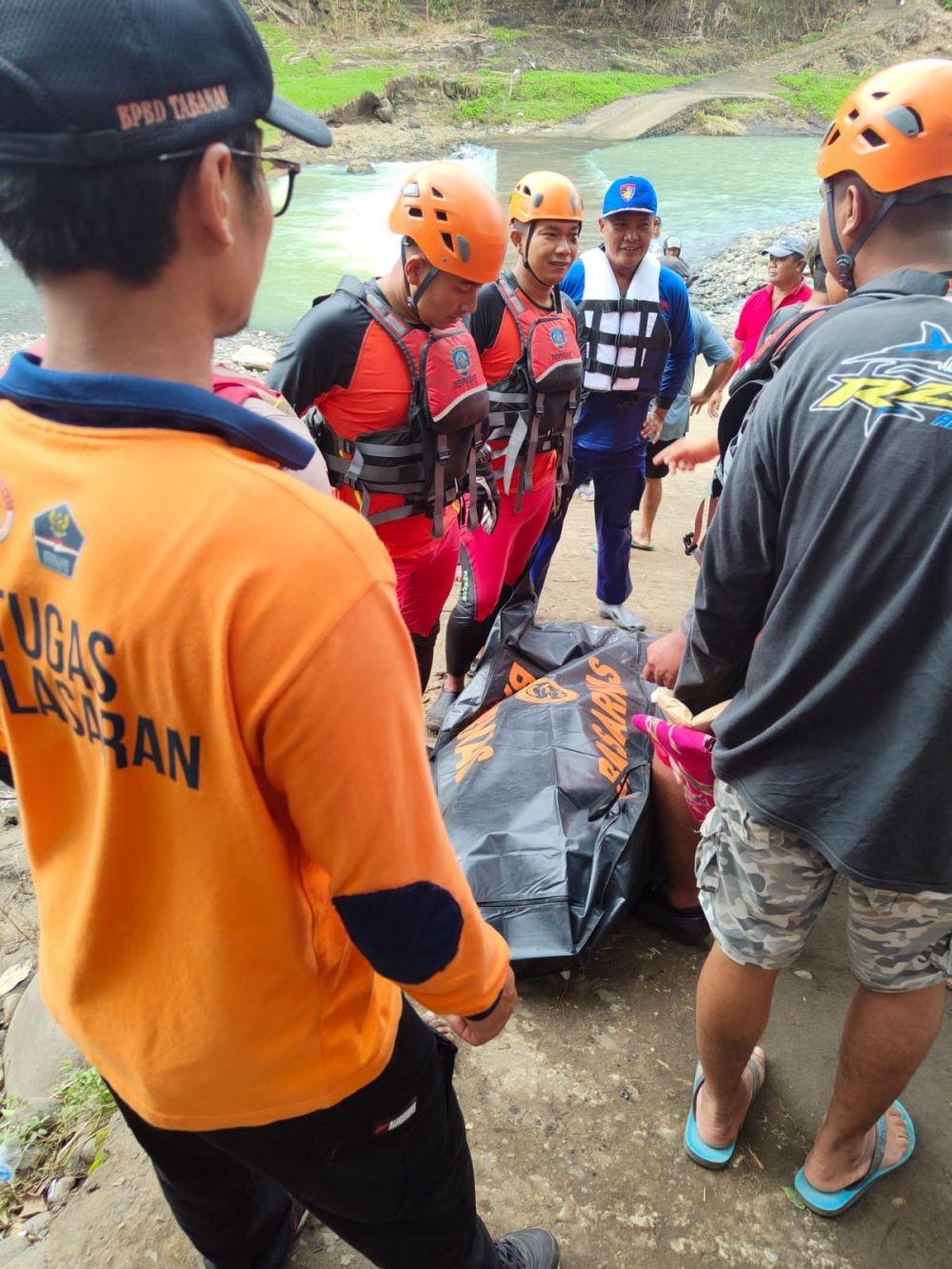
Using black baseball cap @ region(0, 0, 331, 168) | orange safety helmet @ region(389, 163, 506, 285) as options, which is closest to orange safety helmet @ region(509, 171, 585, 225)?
orange safety helmet @ region(389, 163, 506, 285)

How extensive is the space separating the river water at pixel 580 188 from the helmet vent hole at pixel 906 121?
13.3m

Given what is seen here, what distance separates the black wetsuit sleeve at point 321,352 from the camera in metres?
3.09

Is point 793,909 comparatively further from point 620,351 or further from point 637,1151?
point 620,351

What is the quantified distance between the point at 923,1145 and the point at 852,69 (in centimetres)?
6262

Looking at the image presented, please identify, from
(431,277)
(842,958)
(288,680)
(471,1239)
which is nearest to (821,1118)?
(842,958)

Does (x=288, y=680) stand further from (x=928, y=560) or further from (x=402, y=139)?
(x=402, y=139)

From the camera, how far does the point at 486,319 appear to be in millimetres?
3926

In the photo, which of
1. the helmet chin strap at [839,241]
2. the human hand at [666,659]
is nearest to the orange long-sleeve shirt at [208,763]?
the human hand at [666,659]

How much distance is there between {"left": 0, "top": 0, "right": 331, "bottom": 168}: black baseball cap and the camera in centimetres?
76

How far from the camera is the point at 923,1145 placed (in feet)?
7.16

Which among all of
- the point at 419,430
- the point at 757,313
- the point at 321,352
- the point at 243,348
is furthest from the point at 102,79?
the point at 243,348

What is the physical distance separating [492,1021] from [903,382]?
1243 mm

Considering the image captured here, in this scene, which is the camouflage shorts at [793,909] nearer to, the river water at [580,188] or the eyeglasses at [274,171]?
the eyeglasses at [274,171]

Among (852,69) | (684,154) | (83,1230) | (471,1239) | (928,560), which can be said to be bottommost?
(83,1230)
